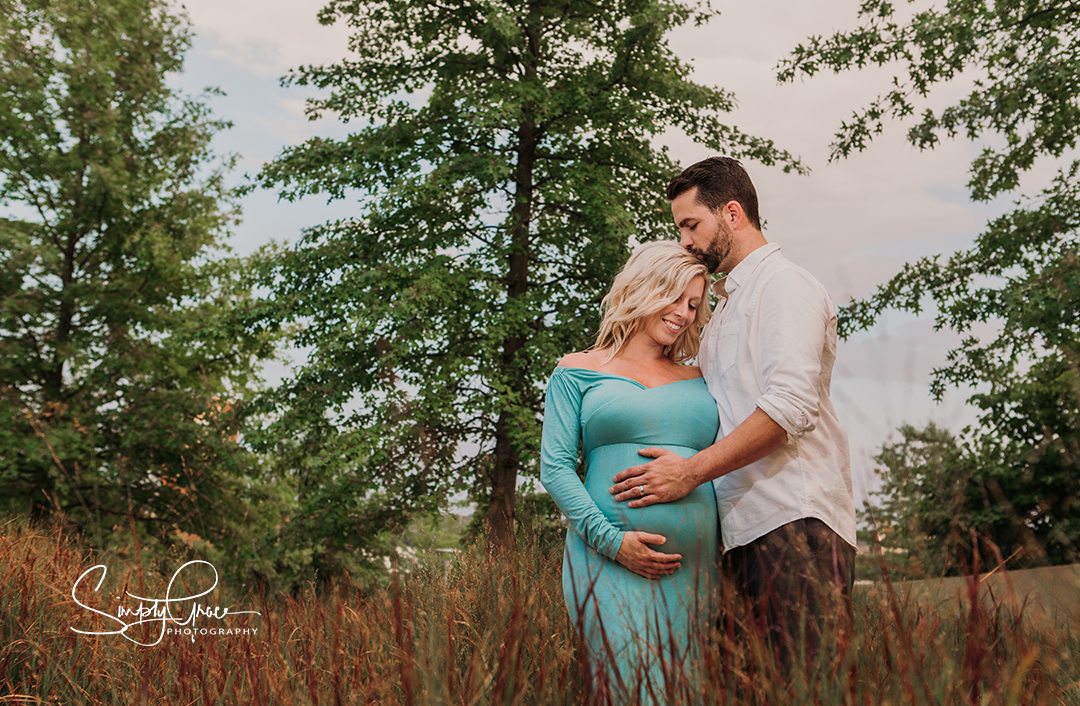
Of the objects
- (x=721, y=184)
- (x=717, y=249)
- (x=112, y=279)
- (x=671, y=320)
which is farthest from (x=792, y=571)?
(x=112, y=279)

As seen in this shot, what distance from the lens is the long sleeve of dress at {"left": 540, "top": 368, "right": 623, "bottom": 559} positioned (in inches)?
98.0

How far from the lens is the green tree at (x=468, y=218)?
386 inches

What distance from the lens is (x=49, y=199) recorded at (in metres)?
14.8

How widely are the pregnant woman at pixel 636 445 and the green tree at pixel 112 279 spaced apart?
1142cm

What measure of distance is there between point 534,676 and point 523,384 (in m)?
8.34

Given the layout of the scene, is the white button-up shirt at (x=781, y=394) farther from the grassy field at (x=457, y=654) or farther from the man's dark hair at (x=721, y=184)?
the grassy field at (x=457, y=654)

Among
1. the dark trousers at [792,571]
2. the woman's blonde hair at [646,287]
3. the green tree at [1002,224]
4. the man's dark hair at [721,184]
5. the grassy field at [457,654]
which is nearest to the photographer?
the grassy field at [457,654]

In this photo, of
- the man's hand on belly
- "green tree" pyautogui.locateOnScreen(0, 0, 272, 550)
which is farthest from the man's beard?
"green tree" pyautogui.locateOnScreen(0, 0, 272, 550)

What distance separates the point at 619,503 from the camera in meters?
2.58

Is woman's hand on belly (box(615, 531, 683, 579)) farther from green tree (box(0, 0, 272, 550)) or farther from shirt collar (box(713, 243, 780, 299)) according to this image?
green tree (box(0, 0, 272, 550))

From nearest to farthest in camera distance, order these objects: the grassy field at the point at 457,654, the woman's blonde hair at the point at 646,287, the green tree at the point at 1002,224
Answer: the grassy field at the point at 457,654, the woman's blonde hair at the point at 646,287, the green tree at the point at 1002,224

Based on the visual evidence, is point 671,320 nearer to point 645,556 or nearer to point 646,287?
point 646,287

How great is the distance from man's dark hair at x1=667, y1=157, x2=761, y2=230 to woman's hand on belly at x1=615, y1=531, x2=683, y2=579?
1.38 m

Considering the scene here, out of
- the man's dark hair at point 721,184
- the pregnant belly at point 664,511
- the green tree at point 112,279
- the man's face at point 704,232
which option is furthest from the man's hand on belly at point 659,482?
the green tree at point 112,279
